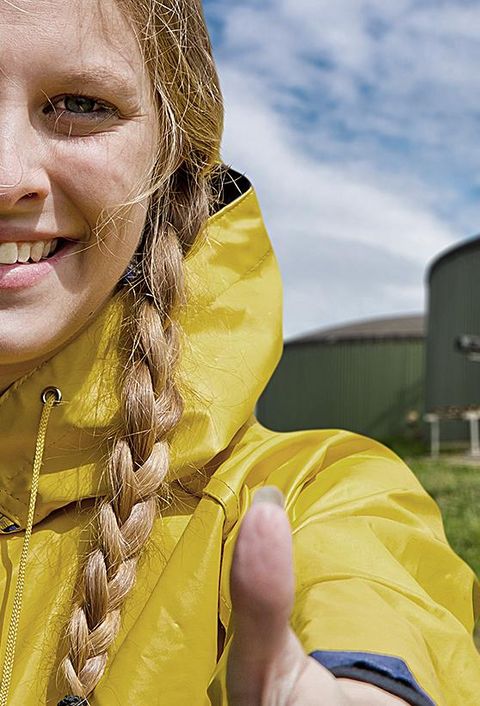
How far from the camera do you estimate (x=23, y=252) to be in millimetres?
1345

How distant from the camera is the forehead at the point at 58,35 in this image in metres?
1.25

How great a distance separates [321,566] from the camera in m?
1.19

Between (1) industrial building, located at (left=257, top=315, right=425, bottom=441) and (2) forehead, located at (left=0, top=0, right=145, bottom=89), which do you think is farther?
(1) industrial building, located at (left=257, top=315, right=425, bottom=441)

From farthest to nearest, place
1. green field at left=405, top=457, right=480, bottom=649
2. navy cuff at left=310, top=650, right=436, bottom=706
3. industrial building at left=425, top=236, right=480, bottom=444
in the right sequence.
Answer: industrial building at left=425, top=236, right=480, bottom=444, green field at left=405, top=457, right=480, bottom=649, navy cuff at left=310, top=650, right=436, bottom=706

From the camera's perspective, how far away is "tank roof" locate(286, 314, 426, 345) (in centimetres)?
2145

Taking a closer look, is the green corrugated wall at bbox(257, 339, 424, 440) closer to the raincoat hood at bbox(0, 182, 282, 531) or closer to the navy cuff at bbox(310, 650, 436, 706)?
the raincoat hood at bbox(0, 182, 282, 531)

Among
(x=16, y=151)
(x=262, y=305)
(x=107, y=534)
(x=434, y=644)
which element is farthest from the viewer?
(x=262, y=305)

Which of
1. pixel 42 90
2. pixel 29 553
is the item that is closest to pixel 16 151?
pixel 42 90

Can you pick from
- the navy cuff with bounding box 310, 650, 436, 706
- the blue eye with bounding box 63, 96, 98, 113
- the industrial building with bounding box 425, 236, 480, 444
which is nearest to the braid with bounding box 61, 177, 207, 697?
the blue eye with bounding box 63, 96, 98, 113

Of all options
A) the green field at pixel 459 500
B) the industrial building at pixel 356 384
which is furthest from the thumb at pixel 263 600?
the industrial building at pixel 356 384

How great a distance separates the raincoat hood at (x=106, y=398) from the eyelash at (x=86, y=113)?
287 mm

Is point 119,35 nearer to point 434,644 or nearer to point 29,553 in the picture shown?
point 29,553

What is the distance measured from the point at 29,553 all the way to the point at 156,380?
32 cm

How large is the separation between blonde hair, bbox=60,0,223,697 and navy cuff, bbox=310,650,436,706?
0.45 meters
